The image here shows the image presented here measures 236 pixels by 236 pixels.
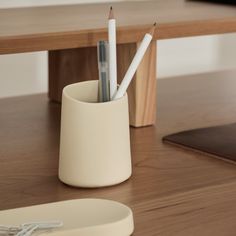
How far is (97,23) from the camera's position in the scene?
1.23 meters

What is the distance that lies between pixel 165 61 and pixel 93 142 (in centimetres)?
149

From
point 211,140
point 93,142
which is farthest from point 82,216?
point 211,140

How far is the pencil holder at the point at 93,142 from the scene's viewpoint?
0.93 metres

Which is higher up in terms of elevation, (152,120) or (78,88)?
(78,88)

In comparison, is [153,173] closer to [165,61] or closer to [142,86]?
[142,86]

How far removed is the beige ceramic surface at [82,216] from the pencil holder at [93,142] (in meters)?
0.08

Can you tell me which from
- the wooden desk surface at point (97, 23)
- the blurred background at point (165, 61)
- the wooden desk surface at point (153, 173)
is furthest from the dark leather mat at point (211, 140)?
the blurred background at point (165, 61)

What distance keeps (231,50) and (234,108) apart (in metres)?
1.23

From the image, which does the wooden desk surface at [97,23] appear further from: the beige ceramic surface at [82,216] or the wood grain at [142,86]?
the beige ceramic surface at [82,216]

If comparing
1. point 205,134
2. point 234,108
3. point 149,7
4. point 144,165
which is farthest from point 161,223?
point 149,7

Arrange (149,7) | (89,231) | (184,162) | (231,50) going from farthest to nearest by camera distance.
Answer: (231,50) → (149,7) → (184,162) → (89,231)

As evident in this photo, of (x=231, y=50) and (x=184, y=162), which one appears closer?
(x=184, y=162)

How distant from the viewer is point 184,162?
1.06 m

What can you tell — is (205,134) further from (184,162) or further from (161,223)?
(161,223)
